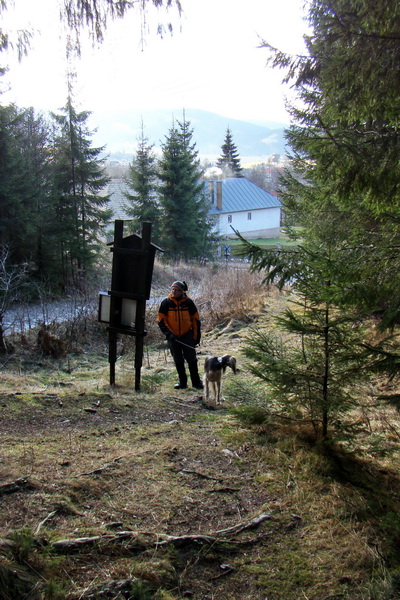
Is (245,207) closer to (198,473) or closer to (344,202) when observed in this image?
(344,202)

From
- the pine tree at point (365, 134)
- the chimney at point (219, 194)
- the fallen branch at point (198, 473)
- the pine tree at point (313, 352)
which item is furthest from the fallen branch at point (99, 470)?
the chimney at point (219, 194)

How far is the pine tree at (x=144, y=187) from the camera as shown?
34844 mm

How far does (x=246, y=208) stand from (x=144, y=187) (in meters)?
32.3

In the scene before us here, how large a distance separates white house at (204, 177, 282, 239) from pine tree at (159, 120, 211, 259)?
24.8 m

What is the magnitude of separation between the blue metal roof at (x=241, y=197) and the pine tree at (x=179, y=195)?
25942 mm

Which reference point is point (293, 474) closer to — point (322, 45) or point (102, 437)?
point (102, 437)

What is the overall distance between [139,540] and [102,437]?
2306 millimetres

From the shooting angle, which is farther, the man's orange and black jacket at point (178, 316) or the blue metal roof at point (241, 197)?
the blue metal roof at point (241, 197)

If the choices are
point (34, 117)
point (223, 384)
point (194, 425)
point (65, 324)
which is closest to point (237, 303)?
point (65, 324)

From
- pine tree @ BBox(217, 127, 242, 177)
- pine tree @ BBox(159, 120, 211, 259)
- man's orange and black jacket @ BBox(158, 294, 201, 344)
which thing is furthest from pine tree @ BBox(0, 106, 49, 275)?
pine tree @ BBox(217, 127, 242, 177)

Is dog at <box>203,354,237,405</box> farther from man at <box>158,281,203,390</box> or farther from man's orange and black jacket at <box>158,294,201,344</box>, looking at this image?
man's orange and black jacket at <box>158,294,201,344</box>

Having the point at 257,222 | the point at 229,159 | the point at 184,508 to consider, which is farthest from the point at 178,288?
the point at 229,159

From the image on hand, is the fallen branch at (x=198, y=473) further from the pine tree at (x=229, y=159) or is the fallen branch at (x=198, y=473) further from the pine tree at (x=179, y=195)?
the pine tree at (x=229, y=159)

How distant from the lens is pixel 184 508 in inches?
168
